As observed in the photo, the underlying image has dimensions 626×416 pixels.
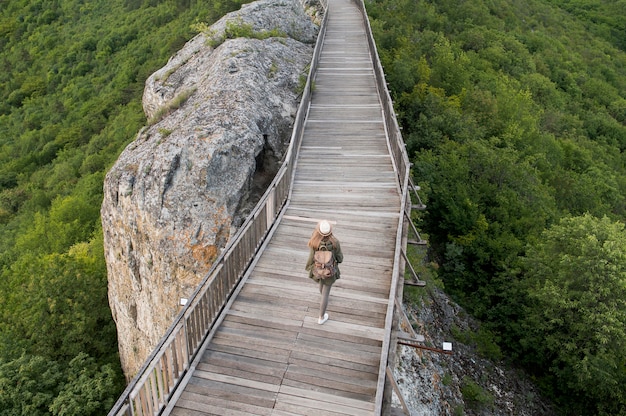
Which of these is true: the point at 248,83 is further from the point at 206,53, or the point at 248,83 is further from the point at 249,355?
the point at 249,355

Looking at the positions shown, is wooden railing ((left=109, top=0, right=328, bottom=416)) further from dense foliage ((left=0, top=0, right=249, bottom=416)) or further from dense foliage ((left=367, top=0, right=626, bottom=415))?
dense foliage ((left=367, top=0, right=626, bottom=415))

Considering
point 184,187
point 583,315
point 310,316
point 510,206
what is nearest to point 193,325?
point 310,316

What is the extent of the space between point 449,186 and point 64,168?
102 feet

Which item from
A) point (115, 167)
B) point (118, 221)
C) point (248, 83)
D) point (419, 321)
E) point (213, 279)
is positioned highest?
point (248, 83)

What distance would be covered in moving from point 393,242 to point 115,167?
27.2 feet

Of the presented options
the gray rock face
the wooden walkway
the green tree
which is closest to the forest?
the green tree

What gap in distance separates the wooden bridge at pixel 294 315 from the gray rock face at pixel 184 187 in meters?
1.50

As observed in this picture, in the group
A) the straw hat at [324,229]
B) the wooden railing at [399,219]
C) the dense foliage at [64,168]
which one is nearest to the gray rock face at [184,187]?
the dense foliage at [64,168]

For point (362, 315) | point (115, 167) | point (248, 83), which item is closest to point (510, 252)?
point (248, 83)

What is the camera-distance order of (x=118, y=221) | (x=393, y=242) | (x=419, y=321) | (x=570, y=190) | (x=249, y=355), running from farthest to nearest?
(x=570, y=190) → (x=419, y=321) → (x=118, y=221) → (x=393, y=242) → (x=249, y=355)

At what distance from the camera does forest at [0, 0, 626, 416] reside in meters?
16.5

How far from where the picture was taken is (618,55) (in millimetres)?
68875

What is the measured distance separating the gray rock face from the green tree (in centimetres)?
1230

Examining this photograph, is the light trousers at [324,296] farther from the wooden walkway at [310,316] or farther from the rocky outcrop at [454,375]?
the rocky outcrop at [454,375]
